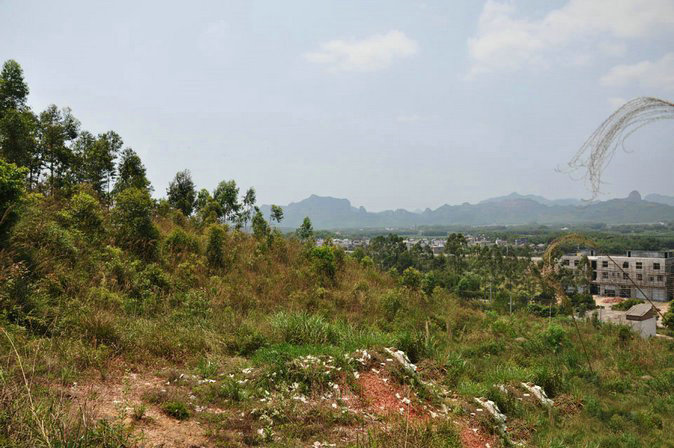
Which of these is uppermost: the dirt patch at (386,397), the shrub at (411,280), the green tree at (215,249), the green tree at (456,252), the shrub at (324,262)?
the green tree at (215,249)

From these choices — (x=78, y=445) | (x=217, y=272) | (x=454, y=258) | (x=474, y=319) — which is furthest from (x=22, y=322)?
(x=454, y=258)

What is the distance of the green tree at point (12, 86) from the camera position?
13727mm

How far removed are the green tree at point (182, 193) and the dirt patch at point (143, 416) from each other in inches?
618

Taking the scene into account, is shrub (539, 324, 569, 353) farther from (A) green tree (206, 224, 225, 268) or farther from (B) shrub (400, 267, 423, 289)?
(A) green tree (206, 224, 225, 268)

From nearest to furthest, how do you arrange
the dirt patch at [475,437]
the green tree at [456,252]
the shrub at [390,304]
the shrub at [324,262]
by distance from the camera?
1. the dirt patch at [475,437]
2. the shrub at [390,304]
3. the shrub at [324,262]
4. the green tree at [456,252]

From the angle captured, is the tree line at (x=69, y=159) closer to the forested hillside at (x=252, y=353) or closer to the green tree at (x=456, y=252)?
the forested hillside at (x=252, y=353)

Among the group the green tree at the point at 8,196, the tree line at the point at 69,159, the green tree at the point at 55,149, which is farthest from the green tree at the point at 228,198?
the green tree at the point at 8,196

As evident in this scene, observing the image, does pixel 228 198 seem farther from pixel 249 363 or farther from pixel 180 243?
pixel 249 363

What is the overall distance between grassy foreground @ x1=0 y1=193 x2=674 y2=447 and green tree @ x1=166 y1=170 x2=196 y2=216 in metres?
8.94

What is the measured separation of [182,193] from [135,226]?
10.6m

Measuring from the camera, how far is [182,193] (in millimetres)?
20266

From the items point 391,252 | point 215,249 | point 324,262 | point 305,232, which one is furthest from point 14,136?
point 391,252

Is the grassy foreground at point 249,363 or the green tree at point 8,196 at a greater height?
the green tree at point 8,196

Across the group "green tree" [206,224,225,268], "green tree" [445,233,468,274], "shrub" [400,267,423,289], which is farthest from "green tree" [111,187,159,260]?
"green tree" [445,233,468,274]
